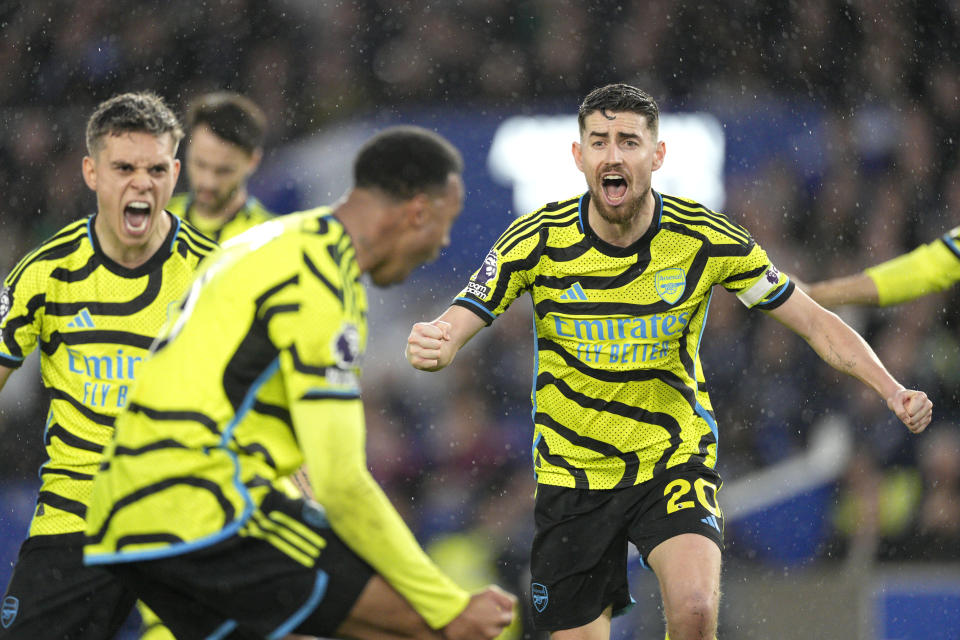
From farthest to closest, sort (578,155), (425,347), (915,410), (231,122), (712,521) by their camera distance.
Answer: (231,122), (578,155), (712,521), (915,410), (425,347)

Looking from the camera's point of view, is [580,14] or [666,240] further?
[580,14]

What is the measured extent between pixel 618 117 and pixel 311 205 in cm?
456

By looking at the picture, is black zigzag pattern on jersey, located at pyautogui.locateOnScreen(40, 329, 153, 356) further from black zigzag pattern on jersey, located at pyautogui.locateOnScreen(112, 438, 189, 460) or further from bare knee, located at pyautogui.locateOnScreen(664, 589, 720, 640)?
bare knee, located at pyautogui.locateOnScreen(664, 589, 720, 640)

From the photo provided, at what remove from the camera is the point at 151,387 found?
282 cm

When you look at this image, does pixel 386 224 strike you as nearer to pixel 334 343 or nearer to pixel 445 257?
pixel 334 343

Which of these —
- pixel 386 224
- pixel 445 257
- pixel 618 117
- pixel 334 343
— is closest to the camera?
pixel 334 343

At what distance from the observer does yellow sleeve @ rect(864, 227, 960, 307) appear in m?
5.44

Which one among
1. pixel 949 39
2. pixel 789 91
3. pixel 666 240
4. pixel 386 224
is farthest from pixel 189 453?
pixel 949 39

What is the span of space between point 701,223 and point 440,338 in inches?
45.3

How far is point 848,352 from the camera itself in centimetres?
436

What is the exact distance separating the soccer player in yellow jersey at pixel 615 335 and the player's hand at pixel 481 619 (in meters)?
1.67

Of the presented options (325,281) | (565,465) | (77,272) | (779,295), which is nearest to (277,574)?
(325,281)

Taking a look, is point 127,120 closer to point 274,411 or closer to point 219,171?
point 219,171

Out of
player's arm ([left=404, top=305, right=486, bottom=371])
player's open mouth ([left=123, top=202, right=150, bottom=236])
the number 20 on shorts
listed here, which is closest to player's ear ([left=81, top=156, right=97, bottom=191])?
player's open mouth ([left=123, top=202, right=150, bottom=236])
